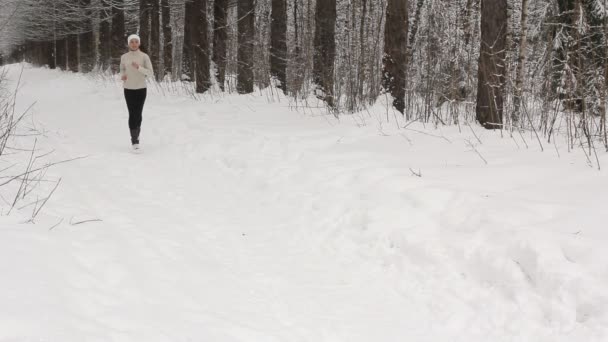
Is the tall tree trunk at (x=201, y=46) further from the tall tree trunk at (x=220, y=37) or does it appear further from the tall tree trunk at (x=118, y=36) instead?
the tall tree trunk at (x=118, y=36)

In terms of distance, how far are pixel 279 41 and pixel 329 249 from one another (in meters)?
9.30

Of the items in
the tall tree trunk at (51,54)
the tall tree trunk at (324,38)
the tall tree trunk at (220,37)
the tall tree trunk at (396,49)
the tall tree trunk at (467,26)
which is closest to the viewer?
the tall tree trunk at (396,49)


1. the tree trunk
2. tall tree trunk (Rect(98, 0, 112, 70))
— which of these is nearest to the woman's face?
tall tree trunk (Rect(98, 0, 112, 70))

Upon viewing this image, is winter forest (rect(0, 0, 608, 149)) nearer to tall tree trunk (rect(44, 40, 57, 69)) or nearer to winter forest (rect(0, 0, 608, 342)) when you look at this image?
winter forest (rect(0, 0, 608, 342))

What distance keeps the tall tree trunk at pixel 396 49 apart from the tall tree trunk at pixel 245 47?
15.9 ft

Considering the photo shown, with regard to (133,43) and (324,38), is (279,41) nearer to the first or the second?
(324,38)

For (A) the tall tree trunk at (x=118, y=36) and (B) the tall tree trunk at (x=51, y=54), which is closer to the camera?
(A) the tall tree trunk at (x=118, y=36)

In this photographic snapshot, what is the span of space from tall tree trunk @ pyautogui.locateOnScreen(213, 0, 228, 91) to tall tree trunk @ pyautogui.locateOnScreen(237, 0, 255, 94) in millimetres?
529

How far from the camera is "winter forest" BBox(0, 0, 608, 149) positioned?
5.25 metres

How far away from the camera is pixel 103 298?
2572mm

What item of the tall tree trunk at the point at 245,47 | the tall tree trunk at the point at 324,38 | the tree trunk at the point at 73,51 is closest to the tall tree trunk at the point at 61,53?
the tree trunk at the point at 73,51

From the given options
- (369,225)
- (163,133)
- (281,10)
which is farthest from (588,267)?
(281,10)

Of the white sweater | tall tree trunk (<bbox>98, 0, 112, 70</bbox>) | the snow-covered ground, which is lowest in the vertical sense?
the snow-covered ground

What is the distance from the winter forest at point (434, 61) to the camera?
5254mm
